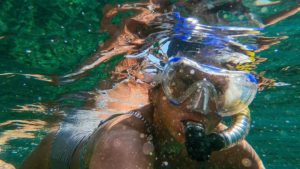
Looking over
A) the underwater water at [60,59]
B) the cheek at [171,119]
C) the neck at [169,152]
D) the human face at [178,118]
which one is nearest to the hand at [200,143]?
the human face at [178,118]

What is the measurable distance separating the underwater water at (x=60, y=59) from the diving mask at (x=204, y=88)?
163 centimetres

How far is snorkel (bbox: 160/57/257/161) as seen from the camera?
16.5 feet

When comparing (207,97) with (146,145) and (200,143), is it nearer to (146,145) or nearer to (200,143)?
(200,143)

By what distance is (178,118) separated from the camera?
5.98 m

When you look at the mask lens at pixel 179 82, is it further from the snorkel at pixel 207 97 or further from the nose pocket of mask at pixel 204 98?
the nose pocket of mask at pixel 204 98

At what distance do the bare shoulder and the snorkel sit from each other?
0.86 metres

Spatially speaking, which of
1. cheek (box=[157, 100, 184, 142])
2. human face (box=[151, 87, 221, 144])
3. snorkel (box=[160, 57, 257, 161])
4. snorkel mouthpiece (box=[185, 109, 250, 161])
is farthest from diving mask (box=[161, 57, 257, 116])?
snorkel mouthpiece (box=[185, 109, 250, 161])

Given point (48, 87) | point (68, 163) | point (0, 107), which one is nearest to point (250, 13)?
point (68, 163)

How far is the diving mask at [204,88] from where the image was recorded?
237 inches

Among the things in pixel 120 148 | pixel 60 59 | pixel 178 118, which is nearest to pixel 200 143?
pixel 178 118

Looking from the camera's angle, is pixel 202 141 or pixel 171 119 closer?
pixel 202 141

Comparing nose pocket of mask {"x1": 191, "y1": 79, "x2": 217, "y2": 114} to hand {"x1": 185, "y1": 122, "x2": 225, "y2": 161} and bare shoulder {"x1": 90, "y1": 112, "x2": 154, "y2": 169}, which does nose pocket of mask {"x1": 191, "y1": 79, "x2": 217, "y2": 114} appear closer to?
hand {"x1": 185, "y1": 122, "x2": 225, "y2": 161}

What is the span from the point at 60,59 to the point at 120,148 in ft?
17.3

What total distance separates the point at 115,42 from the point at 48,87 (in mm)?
4745
